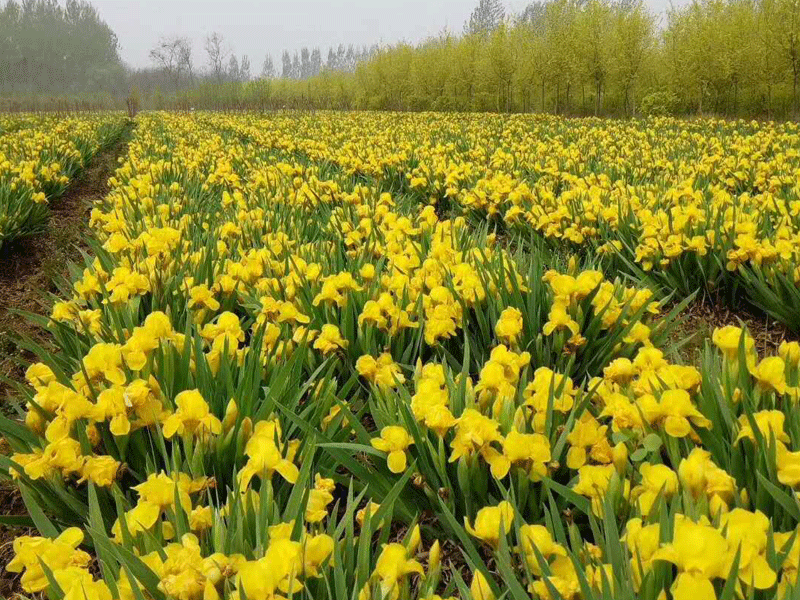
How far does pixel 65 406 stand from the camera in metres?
1.51

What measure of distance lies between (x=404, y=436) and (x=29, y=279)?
16.0 feet

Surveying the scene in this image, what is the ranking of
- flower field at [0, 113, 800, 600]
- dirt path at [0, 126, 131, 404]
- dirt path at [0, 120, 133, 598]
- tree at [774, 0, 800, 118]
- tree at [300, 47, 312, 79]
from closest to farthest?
1. flower field at [0, 113, 800, 600]
2. dirt path at [0, 120, 133, 598]
3. dirt path at [0, 126, 131, 404]
4. tree at [774, 0, 800, 118]
5. tree at [300, 47, 312, 79]

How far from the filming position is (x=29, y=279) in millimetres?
5156

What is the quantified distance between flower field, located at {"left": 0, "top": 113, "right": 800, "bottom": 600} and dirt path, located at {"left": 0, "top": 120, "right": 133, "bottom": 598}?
478 mm

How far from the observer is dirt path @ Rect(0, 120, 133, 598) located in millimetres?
2135

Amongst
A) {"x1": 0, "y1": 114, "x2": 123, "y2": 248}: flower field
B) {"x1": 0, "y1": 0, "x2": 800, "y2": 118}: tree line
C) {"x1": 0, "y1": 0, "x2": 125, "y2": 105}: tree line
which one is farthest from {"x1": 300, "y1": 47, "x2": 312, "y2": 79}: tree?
{"x1": 0, "y1": 114, "x2": 123, "y2": 248}: flower field

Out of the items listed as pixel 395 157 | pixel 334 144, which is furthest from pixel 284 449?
pixel 334 144

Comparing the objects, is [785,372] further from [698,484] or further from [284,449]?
[284,449]

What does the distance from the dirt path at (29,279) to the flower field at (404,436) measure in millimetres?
478

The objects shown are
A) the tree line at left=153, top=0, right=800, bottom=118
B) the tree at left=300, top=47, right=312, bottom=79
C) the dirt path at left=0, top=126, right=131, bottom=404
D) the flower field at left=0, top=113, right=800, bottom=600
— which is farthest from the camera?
the tree at left=300, top=47, right=312, bottom=79

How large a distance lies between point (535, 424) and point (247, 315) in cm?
176

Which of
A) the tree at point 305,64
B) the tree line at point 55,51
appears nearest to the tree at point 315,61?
the tree at point 305,64

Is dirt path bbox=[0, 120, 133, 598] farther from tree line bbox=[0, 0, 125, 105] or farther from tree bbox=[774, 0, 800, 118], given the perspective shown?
tree line bbox=[0, 0, 125, 105]

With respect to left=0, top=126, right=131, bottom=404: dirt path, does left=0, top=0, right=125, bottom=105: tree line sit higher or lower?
higher
